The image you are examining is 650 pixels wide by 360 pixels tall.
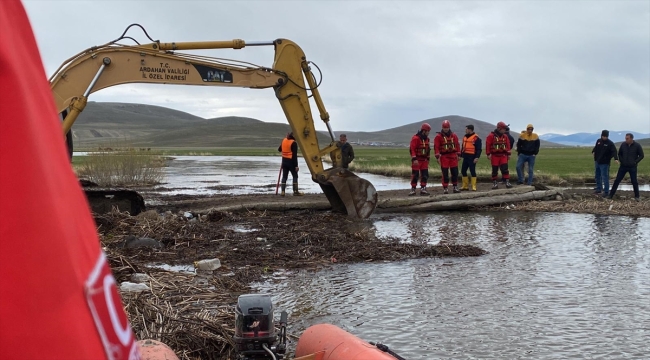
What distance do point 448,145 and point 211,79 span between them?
7517mm

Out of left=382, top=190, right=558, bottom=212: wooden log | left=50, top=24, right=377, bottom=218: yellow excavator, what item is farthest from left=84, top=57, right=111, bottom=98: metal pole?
left=382, top=190, right=558, bottom=212: wooden log

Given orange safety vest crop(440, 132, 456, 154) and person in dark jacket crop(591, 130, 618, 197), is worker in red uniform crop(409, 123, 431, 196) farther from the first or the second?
person in dark jacket crop(591, 130, 618, 197)

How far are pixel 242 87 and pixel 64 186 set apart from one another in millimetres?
12126

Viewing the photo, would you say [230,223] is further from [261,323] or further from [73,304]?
[73,304]

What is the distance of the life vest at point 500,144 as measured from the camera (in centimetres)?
1808

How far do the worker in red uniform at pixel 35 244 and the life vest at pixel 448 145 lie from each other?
53.7 ft

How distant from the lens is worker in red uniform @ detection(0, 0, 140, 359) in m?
0.92

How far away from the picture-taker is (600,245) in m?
10.3

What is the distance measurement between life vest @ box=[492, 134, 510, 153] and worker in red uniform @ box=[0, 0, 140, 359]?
18.1 metres

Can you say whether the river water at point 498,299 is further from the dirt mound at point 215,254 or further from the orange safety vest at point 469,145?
the orange safety vest at point 469,145

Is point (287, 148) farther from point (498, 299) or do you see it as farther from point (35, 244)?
point (35, 244)

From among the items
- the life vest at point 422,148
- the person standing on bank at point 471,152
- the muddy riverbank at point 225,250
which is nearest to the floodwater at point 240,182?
the person standing on bank at point 471,152

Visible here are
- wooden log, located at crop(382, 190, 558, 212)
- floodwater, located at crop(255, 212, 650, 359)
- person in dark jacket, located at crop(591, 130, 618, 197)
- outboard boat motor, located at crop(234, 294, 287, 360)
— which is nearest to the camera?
outboard boat motor, located at crop(234, 294, 287, 360)

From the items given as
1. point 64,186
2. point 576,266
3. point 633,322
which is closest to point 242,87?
point 576,266
